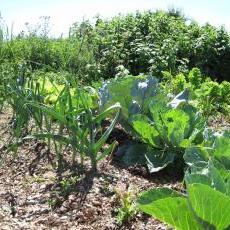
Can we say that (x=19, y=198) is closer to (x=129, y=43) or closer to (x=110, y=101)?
(x=110, y=101)

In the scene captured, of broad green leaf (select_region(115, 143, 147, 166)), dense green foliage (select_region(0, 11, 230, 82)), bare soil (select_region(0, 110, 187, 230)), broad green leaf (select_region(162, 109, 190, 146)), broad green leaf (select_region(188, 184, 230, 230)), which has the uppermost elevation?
dense green foliage (select_region(0, 11, 230, 82))

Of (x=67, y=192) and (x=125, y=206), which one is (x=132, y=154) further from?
(x=125, y=206)

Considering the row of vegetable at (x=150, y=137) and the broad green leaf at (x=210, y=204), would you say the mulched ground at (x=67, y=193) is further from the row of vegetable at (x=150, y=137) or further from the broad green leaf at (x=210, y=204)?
the broad green leaf at (x=210, y=204)

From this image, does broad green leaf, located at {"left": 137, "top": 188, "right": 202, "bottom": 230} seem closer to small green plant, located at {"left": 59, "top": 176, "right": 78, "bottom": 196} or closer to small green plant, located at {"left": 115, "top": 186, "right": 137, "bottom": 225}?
small green plant, located at {"left": 115, "top": 186, "right": 137, "bottom": 225}

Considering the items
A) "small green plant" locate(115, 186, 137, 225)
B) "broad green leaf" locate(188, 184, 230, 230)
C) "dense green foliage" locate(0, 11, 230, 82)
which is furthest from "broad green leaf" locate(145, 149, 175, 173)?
"dense green foliage" locate(0, 11, 230, 82)

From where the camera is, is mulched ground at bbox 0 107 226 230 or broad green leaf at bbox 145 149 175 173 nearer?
mulched ground at bbox 0 107 226 230

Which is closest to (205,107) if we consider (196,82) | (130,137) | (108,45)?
(196,82)

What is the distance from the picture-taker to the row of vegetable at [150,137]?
234cm

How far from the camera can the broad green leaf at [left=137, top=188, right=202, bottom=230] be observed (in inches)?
91.7

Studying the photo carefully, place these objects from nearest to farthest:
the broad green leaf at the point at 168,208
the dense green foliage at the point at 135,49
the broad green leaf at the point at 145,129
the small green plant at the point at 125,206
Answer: the broad green leaf at the point at 168,208, the small green plant at the point at 125,206, the broad green leaf at the point at 145,129, the dense green foliage at the point at 135,49

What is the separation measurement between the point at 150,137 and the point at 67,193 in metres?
0.87

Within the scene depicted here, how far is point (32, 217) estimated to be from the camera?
125 inches

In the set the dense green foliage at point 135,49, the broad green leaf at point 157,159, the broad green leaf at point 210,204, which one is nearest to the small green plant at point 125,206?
the broad green leaf at point 157,159

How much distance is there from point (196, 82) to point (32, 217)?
154 inches
